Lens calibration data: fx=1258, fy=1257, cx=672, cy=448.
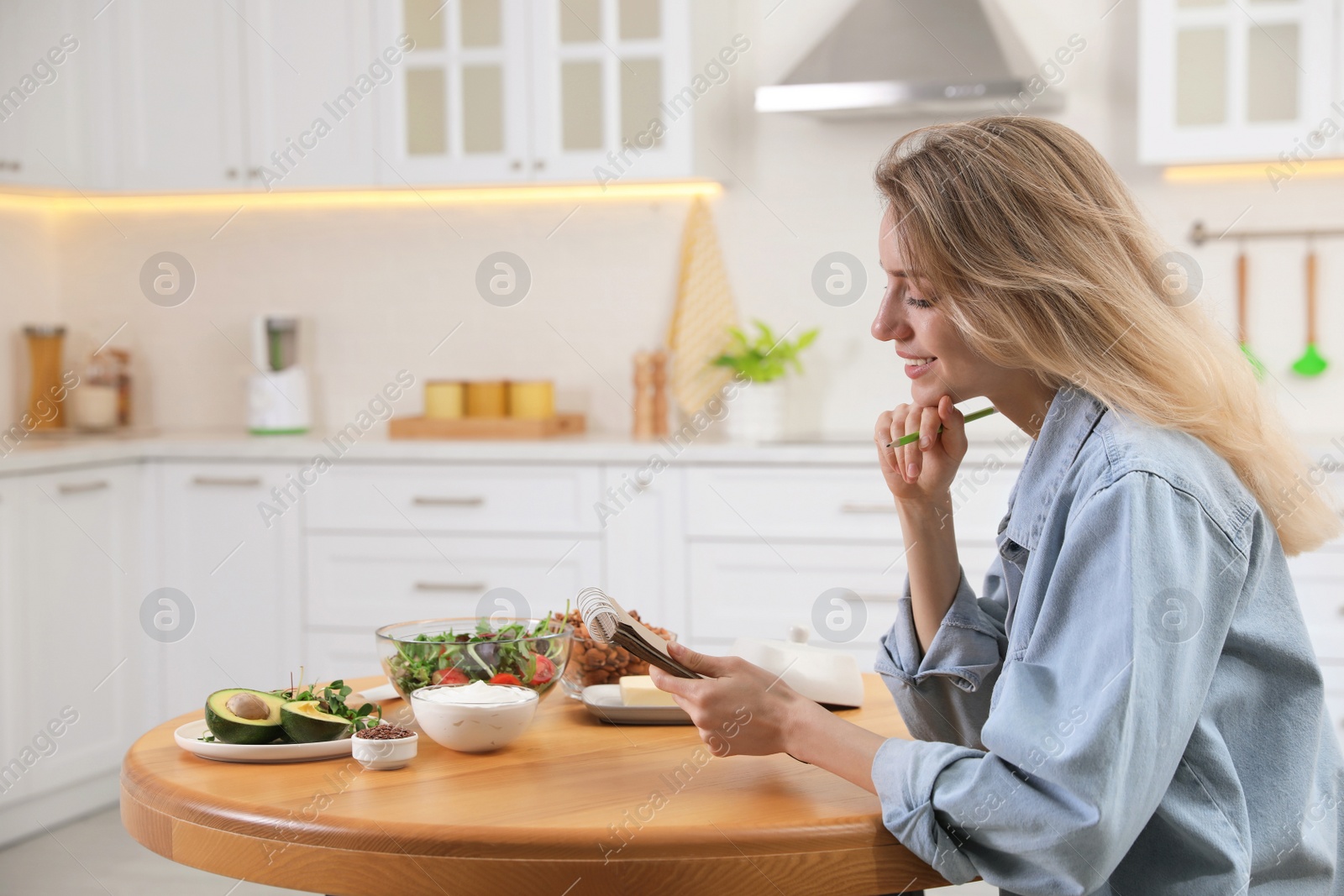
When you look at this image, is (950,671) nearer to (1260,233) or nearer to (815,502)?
(815,502)

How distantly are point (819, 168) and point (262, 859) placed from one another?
9.40ft

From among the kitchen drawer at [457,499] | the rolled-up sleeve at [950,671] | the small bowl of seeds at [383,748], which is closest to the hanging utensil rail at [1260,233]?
the kitchen drawer at [457,499]

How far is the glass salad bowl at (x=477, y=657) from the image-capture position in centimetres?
128

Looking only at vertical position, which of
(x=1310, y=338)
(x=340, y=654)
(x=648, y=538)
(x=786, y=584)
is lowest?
(x=340, y=654)

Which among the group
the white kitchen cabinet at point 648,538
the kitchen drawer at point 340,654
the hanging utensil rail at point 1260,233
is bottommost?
the kitchen drawer at point 340,654

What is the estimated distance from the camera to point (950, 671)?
1.32 m

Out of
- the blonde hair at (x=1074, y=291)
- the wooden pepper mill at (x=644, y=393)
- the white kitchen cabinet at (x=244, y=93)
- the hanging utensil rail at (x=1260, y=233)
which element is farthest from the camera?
the wooden pepper mill at (x=644, y=393)

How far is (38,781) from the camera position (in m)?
3.06

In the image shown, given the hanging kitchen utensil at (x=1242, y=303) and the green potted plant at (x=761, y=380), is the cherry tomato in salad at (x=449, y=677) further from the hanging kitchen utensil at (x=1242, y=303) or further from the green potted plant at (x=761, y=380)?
the hanging kitchen utensil at (x=1242, y=303)

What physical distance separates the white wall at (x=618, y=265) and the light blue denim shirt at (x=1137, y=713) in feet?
7.93

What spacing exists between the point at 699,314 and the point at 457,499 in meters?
0.90

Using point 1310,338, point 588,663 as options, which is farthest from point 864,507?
point 588,663

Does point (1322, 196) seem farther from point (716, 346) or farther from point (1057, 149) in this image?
point (1057, 149)

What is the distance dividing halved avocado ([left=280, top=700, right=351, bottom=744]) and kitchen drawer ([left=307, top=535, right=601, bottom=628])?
1.83 metres
